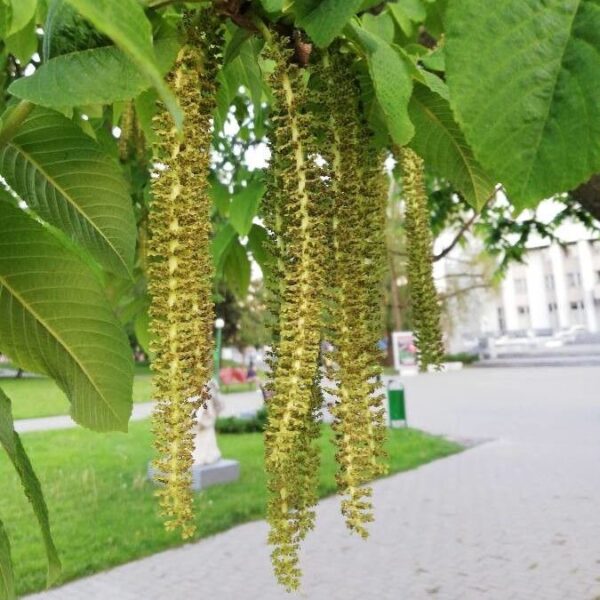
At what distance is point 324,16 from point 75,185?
0.45 meters

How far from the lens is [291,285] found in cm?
78

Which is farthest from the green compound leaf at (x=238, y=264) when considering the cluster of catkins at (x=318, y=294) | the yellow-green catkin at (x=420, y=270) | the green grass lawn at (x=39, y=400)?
the green grass lawn at (x=39, y=400)

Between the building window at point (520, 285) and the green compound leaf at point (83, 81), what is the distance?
157 feet

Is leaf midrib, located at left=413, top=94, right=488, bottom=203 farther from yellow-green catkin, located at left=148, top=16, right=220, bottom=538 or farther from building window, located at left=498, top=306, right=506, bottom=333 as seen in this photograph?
building window, located at left=498, top=306, right=506, bottom=333

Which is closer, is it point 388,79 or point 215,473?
point 388,79

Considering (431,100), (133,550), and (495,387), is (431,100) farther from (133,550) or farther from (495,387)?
(495,387)

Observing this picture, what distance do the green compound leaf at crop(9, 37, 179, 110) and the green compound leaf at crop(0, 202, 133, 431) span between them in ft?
1.04

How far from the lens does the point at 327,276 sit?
0.84 meters

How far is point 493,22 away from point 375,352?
1.51 feet

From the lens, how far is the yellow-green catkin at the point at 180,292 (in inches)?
29.4

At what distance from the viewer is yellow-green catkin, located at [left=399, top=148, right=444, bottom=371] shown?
1.16m

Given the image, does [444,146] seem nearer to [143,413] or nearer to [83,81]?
[83,81]

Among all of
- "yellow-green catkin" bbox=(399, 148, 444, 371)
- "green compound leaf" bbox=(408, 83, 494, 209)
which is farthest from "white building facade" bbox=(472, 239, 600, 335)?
"green compound leaf" bbox=(408, 83, 494, 209)

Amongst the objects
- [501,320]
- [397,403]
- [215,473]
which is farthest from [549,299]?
[215,473]
